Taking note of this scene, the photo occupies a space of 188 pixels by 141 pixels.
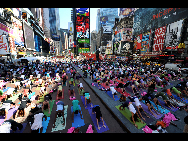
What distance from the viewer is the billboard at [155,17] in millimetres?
26495

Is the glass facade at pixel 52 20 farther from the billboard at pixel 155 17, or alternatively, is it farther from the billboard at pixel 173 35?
the billboard at pixel 173 35

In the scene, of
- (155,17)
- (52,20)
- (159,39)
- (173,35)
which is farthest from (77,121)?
(52,20)

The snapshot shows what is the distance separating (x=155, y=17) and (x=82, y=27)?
5915cm

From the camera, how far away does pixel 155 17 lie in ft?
113

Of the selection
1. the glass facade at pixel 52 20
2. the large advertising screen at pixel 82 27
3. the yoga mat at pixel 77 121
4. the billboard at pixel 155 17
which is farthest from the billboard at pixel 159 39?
the glass facade at pixel 52 20

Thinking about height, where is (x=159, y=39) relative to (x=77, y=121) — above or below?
above

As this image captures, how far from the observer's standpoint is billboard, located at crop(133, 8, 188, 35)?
26495 millimetres

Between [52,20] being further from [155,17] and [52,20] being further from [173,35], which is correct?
[173,35]

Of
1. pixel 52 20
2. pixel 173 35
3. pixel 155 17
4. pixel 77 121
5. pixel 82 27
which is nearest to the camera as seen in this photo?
pixel 77 121

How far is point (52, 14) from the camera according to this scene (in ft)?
467

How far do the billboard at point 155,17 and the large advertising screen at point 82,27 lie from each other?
1727 inches

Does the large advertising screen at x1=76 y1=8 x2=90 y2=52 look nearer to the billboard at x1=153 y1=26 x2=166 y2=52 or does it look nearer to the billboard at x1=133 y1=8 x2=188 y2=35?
the billboard at x1=133 y1=8 x2=188 y2=35
